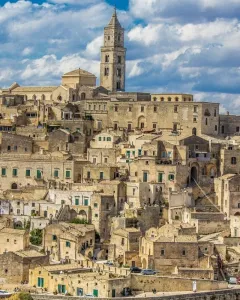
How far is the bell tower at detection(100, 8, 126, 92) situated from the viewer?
276 feet

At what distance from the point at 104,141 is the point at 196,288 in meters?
20.5

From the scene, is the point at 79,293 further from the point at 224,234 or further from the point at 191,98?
the point at 191,98

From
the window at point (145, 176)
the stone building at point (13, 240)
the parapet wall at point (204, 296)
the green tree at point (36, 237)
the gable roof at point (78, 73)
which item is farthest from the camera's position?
the gable roof at point (78, 73)

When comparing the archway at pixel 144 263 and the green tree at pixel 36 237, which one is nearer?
the archway at pixel 144 263

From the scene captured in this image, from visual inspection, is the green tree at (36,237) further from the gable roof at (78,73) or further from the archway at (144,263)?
the gable roof at (78,73)

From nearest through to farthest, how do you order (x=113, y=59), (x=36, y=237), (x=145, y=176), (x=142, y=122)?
(x=36, y=237) < (x=145, y=176) < (x=142, y=122) < (x=113, y=59)

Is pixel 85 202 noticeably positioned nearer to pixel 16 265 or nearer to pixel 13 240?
pixel 13 240

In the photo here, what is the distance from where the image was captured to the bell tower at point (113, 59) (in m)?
84.0

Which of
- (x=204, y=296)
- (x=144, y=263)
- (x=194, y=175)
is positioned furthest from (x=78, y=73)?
(x=204, y=296)

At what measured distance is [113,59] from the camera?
275ft

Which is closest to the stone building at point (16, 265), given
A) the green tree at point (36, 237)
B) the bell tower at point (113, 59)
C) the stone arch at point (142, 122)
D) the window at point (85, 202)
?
the green tree at point (36, 237)

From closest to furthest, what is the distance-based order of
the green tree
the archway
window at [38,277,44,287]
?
window at [38,277,44,287], the archway, the green tree

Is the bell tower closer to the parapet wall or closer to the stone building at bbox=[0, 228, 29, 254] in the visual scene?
the stone building at bbox=[0, 228, 29, 254]

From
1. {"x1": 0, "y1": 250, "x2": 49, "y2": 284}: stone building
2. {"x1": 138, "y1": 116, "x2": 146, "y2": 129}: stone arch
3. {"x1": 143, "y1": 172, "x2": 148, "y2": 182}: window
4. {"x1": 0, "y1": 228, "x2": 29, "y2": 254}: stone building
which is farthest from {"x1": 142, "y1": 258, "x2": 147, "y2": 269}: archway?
{"x1": 138, "y1": 116, "x2": 146, "y2": 129}: stone arch
